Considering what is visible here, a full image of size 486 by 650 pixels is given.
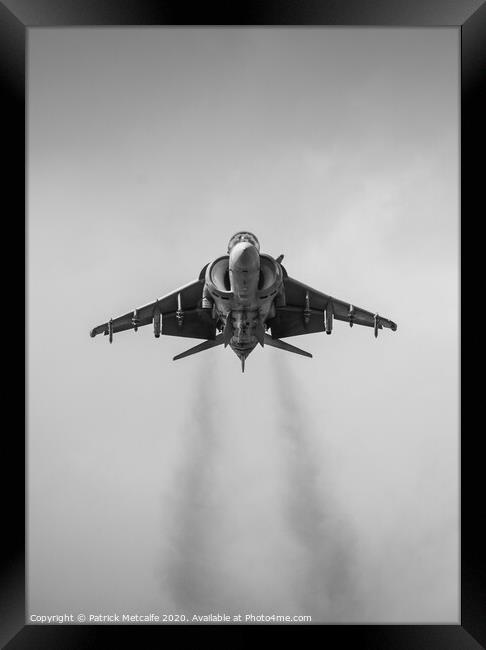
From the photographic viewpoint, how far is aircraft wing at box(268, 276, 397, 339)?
2287cm

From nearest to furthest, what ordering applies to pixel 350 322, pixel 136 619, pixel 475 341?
pixel 475 341 < pixel 136 619 < pixel 350 322

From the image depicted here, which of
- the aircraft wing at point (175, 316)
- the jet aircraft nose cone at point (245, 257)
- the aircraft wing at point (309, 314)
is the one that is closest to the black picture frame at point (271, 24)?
the jet aircraft nose cone at point (245, 257)

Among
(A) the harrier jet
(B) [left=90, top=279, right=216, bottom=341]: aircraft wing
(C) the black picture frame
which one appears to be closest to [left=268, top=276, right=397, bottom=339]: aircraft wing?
(A) the harrier jet

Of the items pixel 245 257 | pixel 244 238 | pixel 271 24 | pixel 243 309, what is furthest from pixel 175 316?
pixel 271 24

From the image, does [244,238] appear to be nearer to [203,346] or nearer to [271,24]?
[203,346]

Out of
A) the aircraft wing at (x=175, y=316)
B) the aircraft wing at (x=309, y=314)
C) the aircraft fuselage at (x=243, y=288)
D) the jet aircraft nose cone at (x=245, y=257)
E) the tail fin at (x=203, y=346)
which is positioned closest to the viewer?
the jet aircraft nose cone at (x=245, y=257)

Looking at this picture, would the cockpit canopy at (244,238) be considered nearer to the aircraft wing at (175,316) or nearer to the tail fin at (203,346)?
the aircraft wing at (175,316)

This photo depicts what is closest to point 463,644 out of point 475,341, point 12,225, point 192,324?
point 475,341

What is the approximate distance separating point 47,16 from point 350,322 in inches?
605

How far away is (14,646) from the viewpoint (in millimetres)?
11398

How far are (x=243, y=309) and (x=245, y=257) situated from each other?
9.71 ft

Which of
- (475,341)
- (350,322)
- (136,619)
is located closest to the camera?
(475,341)

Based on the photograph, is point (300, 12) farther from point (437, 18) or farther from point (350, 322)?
point (350, 322)

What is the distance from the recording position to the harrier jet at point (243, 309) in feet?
60.5
